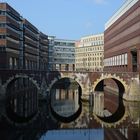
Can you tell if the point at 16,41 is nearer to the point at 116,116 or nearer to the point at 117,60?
the point at 117,60

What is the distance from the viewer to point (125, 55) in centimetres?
9762

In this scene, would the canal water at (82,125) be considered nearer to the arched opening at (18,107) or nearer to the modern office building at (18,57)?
the arched opening at (18,107)

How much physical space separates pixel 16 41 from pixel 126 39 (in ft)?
99.5

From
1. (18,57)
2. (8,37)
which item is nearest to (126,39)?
(8,37)

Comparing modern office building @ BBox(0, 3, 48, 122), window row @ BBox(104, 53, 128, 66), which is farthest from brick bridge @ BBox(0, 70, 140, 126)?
window row @ BBox(104, 53, 128, 66)

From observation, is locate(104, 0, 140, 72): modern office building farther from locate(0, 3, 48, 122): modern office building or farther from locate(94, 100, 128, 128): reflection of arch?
locate(0, 3, 48, 122): modern office building

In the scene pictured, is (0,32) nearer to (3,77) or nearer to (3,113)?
(3,77)

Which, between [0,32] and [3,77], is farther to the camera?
[0,32]

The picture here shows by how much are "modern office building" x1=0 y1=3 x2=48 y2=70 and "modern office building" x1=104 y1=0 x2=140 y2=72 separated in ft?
85.9

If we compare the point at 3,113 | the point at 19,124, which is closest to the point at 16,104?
the point at 3,113

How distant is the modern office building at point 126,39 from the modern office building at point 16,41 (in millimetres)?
26196

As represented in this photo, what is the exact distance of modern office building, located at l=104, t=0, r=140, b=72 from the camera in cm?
8650

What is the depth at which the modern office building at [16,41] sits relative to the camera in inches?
3777

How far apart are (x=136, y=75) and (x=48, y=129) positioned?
124 ft
